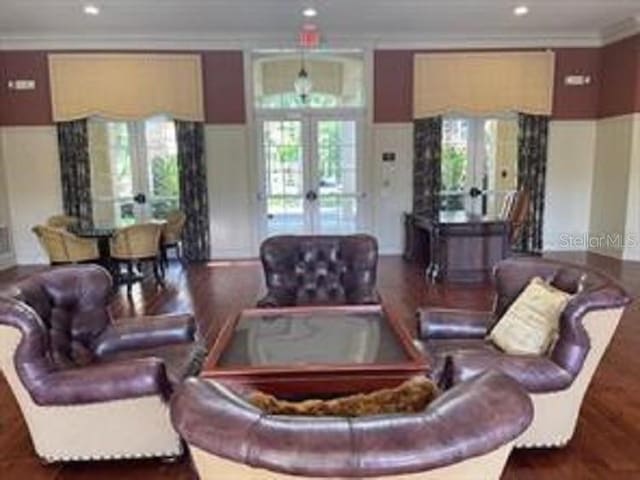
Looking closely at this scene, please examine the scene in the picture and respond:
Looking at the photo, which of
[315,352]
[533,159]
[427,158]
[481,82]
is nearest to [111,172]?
[427,158]

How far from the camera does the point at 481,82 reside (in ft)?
28.6

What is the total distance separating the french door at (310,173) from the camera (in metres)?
8.84

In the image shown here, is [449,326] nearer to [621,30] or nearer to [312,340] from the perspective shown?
[312,340]

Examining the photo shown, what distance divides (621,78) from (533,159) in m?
1.64

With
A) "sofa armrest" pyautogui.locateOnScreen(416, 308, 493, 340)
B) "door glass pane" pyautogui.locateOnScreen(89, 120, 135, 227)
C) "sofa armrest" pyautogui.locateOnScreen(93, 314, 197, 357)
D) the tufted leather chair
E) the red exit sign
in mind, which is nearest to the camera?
"sofa armrest" pyautogui.locateOnScreen(93, 314, 197, 357)

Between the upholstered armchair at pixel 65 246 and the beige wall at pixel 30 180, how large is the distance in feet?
8.11

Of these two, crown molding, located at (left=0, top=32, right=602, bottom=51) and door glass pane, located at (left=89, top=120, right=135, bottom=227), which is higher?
crown molding, located at (left=0, top=32, right=602, bottom=51)

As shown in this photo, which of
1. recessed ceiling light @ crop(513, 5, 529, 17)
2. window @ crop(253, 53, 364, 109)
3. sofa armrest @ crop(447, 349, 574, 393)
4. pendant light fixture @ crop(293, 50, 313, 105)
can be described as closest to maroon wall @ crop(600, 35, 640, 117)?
recessed ceiling light @ crop(513, 5, 529, 17)

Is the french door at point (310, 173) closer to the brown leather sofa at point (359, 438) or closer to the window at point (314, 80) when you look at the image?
the window at point (314, 80)

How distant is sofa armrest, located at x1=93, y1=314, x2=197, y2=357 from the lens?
323cm

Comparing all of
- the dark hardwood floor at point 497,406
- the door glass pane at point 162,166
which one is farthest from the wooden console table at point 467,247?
the door glass pane at point 162,166

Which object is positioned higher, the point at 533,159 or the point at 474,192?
the point at 533,159

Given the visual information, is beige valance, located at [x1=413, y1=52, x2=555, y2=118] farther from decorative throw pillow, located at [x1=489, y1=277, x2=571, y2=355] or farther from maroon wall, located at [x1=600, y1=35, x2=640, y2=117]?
decorative throw pillow, located at [x1=489, y1=277, x2=571, y2=355]

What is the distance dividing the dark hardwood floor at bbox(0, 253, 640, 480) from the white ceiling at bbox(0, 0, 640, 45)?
3.39 metres
